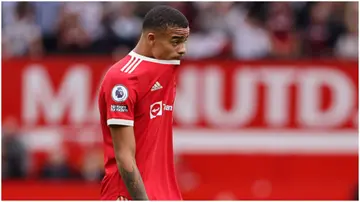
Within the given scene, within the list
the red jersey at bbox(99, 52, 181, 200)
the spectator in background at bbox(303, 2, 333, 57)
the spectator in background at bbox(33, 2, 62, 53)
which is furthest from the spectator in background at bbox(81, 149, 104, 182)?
the red jersey at bbox(99, 52, 181, 200)

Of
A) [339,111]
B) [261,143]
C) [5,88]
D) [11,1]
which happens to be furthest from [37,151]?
[339,111]

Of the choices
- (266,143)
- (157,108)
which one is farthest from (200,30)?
(157,108)

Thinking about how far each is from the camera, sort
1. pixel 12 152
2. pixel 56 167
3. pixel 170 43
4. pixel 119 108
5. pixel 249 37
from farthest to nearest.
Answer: pixel 249 37
pixel 12 152
pixel 56 167
pixel 170 43
pixel 119 108

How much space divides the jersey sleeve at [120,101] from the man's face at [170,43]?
0.28m

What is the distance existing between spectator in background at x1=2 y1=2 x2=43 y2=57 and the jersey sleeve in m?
9.87

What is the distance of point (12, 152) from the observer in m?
16.7

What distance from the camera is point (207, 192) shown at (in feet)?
55.0

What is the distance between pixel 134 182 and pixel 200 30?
987cm

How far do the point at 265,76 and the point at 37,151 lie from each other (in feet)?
11.8

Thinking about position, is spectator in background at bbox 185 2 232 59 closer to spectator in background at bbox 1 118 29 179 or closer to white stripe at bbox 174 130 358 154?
white stripe at bbox 174 130 358 154

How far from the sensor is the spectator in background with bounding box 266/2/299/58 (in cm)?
1703

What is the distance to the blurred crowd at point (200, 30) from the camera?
55.3 ft

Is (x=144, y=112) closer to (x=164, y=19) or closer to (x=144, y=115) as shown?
(x=144, y=115)

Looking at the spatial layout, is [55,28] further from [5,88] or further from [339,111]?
[339,111]
